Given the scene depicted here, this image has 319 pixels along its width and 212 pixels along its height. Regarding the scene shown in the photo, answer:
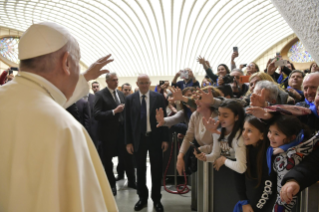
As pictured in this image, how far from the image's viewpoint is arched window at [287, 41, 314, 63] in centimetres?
2154

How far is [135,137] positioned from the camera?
4.50 m

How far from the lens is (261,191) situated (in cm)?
242

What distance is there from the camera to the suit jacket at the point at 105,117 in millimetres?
5238

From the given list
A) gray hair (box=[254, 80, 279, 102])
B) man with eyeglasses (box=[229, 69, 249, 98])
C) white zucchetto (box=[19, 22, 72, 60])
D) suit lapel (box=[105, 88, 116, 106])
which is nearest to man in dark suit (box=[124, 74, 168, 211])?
suit lapel (box=[105, 88, 116, 106])

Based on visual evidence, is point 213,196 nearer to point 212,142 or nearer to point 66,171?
point 212,142

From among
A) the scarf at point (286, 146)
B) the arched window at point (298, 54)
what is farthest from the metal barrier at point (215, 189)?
the arched window at point (298, 54)

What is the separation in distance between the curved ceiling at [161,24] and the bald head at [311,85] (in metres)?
22.4

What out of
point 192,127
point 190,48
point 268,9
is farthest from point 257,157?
point 190,48

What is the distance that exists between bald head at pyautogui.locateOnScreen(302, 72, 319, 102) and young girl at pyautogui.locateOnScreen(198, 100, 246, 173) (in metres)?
0.77

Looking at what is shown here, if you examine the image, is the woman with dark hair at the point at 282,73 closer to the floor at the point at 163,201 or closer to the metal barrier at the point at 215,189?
the metal barrier at the point at 215,189

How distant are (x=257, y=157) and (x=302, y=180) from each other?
682mm

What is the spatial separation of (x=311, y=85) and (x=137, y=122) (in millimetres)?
2834

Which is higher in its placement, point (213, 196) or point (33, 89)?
point (33, 89)

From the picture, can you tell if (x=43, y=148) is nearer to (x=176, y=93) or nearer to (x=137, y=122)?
(x=176, y=93)
